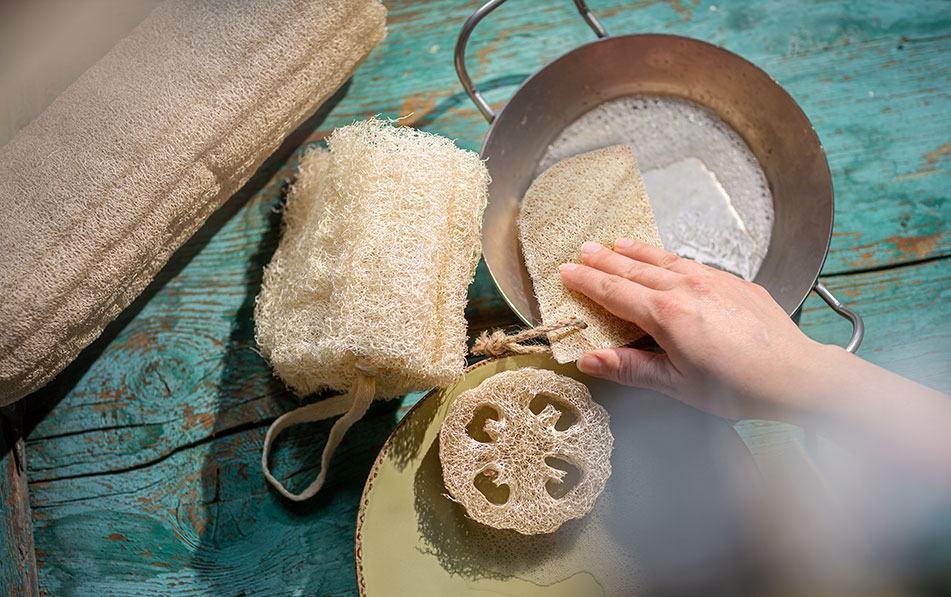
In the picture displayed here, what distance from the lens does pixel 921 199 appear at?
921 millimetres

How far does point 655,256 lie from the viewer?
2.46 ft

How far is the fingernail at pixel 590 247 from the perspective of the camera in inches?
30.3

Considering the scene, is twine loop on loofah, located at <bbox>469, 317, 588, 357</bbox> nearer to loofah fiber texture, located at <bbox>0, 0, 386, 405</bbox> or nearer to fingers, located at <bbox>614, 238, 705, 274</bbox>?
fingers, located at <bbox>614, 238, 705, 274</bbox>

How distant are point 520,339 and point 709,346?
0.69 feet

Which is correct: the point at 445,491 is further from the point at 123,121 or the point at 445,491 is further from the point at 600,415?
the point at 123,121

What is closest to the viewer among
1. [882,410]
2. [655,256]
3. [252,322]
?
[882,410]

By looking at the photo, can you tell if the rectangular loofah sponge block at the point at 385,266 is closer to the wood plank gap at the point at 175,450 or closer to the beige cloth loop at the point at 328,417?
the beige cloth loop at the point at 328,417

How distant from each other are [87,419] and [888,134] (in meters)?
1.27

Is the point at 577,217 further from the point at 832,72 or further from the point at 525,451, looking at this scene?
the point at 832,72

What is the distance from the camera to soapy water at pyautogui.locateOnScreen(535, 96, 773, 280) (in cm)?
87

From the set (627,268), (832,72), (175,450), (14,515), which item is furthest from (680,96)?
(14,515)

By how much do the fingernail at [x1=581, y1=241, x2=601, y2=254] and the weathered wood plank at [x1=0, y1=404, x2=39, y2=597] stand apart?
31.8 inches

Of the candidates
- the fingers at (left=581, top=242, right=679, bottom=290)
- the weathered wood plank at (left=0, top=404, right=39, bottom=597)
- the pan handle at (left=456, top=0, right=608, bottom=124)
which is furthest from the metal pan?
the weathered wood plank at (left=0, top=404, right=39, bottom=597)

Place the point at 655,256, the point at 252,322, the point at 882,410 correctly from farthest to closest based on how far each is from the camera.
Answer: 1. the point at 252,322
2. the point at 655,256
3. the point at 882,410
